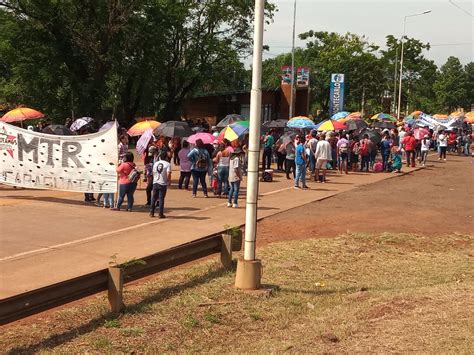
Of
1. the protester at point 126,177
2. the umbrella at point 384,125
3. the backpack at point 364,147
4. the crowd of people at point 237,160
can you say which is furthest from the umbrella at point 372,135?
the protester at point 126,177

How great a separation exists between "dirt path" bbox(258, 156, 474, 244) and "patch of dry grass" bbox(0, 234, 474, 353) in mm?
3100

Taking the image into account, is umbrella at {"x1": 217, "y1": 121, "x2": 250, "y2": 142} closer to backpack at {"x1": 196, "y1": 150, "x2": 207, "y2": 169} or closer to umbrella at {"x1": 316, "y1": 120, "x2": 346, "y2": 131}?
backpack at {"x1": 196, "y1": 150, "x2": 207, "y2": 169}

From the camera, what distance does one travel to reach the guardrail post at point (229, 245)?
29.5 ft

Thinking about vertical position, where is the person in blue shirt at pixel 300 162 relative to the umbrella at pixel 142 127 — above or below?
below

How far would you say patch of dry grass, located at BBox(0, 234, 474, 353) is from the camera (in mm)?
5949

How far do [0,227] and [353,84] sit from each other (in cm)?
5658

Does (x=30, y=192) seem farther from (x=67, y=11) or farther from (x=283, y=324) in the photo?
(x=67, y=11)

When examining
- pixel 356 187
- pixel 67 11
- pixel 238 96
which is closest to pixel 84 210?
pixel 356 187

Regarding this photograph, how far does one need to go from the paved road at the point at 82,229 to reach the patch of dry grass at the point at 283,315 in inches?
57.6

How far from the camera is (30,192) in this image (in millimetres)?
16562

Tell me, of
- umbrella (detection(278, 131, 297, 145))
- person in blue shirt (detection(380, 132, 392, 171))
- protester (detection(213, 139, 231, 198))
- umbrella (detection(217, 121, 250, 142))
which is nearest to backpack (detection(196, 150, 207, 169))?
protester (detection(213, 139, 231, 198))

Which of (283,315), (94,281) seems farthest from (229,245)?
(94,281)

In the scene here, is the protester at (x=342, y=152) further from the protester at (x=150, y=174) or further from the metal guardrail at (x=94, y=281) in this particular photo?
the metal guardrail at (x=94, y=281)

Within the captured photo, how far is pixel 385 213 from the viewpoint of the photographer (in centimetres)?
1523
